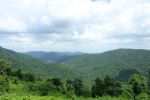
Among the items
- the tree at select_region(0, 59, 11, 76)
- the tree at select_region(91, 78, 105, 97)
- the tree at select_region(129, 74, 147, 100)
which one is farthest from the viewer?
the tree at select_region(0, 59, 11, 76)

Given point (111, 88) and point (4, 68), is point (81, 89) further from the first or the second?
point (4, 68)

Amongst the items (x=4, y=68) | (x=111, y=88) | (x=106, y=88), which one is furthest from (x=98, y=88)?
(x=4, y=68)

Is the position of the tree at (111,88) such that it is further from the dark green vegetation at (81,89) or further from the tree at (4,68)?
the tree at (4,68)

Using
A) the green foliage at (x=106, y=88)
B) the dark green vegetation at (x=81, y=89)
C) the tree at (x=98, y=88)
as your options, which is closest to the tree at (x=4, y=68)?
the dark green vegetation at (x=81, y=89)

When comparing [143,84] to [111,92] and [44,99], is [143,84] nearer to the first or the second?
[111,92]

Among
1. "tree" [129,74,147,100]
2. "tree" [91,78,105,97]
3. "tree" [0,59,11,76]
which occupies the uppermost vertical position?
"tree" [0,59,11,76]

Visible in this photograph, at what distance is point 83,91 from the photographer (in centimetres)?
15000

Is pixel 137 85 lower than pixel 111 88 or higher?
higher

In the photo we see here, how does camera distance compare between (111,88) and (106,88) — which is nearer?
(111,88)

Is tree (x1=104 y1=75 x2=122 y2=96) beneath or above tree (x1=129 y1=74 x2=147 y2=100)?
beneath

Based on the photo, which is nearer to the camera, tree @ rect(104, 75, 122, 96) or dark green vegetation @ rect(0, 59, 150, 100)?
dark green vegetation @ rect(0, 59, 150, 100)

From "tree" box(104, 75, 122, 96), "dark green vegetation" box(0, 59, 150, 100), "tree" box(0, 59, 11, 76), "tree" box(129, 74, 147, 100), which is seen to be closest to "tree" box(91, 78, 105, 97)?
"dark green vegetation" box(0, 59, 150, 100)

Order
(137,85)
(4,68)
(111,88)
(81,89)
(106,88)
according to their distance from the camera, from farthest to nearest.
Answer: (4,68), (81,89), (106,88), (111,88), (137,85)

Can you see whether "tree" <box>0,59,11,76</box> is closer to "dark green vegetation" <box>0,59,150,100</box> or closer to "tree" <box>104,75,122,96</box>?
"dark green vegetation" <box>0,59,150,100</box>
